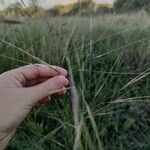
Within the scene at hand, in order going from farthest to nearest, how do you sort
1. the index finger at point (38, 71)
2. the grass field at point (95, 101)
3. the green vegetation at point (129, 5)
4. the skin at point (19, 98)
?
the green vegetation at point (129, 5) → the grass field at point (95, 101) → the index finger at point (38, 71) → the skin at point (19, 98)

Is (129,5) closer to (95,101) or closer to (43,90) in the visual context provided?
(95,101)

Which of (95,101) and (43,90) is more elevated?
(43,90)

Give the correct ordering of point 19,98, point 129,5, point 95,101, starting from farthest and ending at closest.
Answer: point 129,5
point 95,101
point 19,98

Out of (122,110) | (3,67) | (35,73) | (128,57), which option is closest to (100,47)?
(128,57)

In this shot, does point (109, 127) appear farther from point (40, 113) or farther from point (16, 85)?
point (16, 85)

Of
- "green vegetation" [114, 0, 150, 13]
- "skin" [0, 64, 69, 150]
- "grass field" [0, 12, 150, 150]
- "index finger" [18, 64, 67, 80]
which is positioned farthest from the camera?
"green vegetation" [114, 0, 150, 13]

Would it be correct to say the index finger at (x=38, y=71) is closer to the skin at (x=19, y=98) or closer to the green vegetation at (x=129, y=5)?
the skin at (x=19, y=98)

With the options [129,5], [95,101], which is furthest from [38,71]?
[129,5]

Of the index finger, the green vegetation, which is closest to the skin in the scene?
the index finger

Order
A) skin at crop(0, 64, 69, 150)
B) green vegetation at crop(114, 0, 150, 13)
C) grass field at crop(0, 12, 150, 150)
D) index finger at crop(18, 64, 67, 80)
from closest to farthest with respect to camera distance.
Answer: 1. skin at crop(0, 64, 69, 150)
2. index finger at crop(18, 64, 67, 80)
3. grass field at crop(0, 12, 150, 150)
4. green vegetation at crop(114, 0, 150, 13)

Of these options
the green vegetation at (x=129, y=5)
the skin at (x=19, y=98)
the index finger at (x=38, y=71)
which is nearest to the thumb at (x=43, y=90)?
the skin at (x=19, y=98)

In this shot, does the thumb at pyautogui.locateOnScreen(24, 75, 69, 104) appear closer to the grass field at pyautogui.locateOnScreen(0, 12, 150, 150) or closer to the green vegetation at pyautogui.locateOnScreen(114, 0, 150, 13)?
the grass field at pyautogui.locateOnScreen(0, 12, 150, 150)
